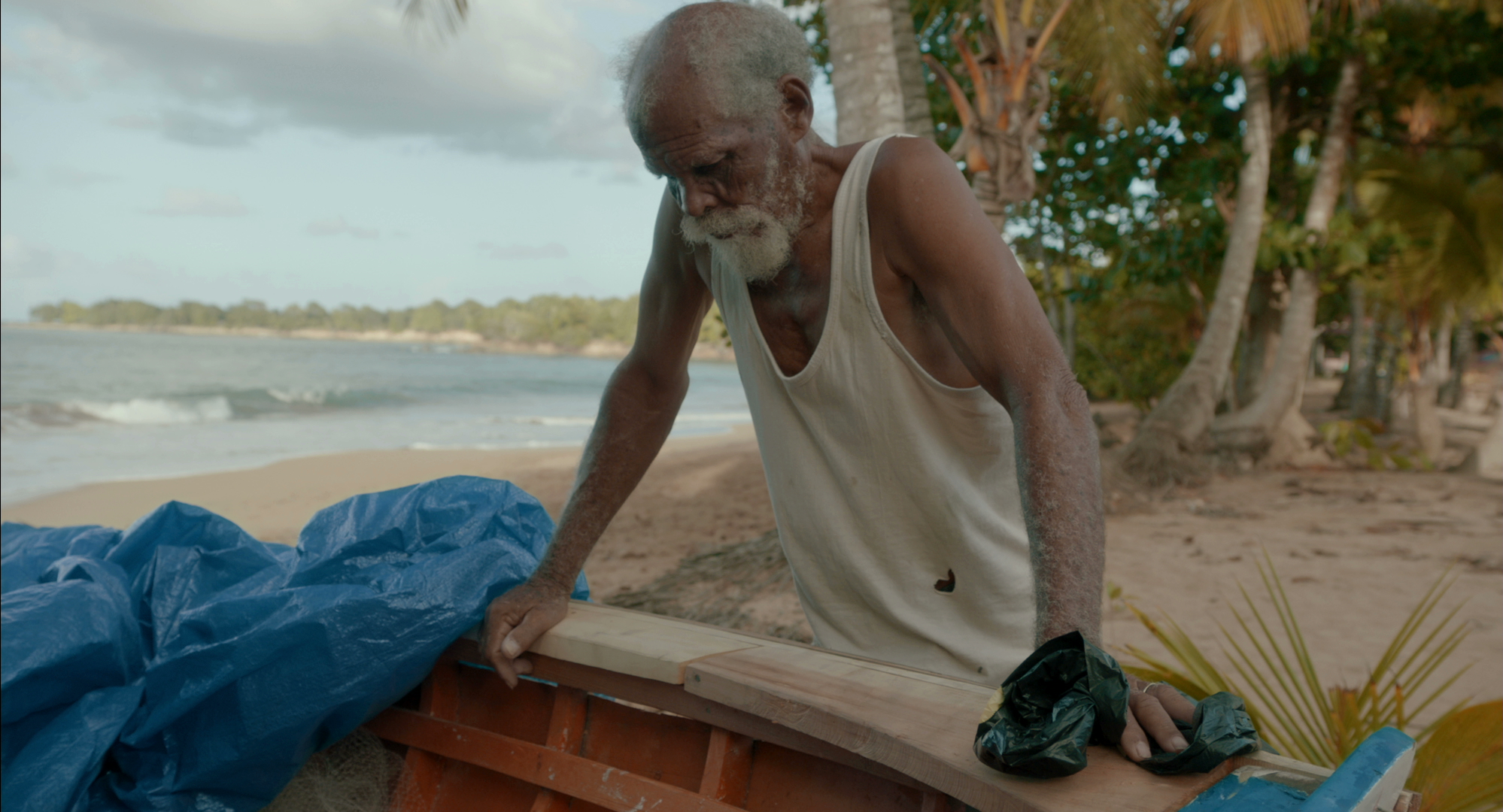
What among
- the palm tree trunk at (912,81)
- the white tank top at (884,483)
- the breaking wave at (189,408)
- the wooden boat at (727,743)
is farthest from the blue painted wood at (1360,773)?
the breaking wave at (189,408)

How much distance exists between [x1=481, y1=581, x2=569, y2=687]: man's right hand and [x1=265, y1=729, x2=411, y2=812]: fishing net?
13.7 inches

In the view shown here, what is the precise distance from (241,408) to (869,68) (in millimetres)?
18279

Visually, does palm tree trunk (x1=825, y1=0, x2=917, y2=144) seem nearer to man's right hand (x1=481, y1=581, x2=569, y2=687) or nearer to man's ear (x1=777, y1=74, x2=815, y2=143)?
man's ear (x1=777, y1=74, x2=815, y2=143)

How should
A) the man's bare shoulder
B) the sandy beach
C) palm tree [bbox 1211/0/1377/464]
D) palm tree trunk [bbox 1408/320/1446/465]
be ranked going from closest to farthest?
the man's bare shoulder, the sandy beach, palm tree [bbox 1211/0/1377/464], palm tree trunk [bbox 1408/320/1446/465]

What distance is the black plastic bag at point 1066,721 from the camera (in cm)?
94

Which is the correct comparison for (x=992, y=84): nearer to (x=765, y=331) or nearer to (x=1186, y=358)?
(x=765, y=331)

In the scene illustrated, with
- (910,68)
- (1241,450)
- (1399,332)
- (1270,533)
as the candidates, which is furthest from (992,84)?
(1399,332)

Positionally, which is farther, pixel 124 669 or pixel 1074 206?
pixel 1074 206

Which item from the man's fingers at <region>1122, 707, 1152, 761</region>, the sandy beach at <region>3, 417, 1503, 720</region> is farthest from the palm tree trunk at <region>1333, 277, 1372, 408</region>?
the man's fingers at <region>1122, 707, 1152, 761</region>

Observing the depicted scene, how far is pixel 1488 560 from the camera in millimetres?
5566

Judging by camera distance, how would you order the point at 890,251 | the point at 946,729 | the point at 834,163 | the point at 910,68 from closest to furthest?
the point at 946,729 < the point at 890,251 < the point at 834,163 < the point at 910,68

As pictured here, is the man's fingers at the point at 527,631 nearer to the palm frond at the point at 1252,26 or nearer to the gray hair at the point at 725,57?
the gray hair at the point at 725,57

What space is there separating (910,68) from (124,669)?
455 centimetres

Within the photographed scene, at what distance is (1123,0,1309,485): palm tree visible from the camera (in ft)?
26.1
